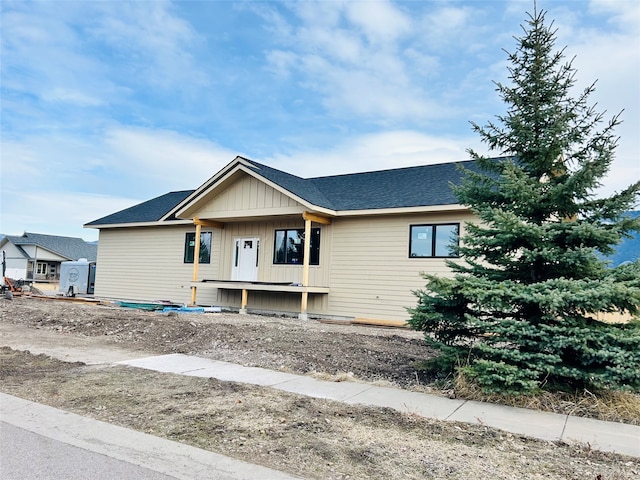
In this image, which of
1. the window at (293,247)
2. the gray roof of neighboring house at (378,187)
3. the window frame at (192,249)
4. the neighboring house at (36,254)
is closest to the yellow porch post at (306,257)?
the gray roof of neighboring house at (378,187)

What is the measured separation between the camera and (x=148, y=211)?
2202 cm

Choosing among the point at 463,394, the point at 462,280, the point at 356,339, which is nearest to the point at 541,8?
the point at 462,280

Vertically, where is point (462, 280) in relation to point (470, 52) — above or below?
below

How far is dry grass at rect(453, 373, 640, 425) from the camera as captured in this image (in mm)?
5195

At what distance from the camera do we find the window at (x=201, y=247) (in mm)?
19109

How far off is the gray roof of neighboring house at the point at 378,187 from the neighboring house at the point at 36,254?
39.2m

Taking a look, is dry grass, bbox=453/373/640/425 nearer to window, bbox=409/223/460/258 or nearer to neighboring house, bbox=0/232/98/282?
window, bbox=409/223/460/258

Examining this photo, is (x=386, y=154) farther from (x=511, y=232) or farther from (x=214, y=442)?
(x=214, y=442)

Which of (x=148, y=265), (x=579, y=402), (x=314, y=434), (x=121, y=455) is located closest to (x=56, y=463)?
(x=121, y=455)

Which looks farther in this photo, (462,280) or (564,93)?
(564,93)

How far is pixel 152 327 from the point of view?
1102 cm

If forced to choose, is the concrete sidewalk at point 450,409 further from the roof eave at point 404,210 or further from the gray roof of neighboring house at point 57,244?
the gray roof of neighboring house at point 57,244

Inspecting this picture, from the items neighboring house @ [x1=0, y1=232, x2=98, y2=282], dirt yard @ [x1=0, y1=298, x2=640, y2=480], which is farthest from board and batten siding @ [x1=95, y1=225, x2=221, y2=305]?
neighboring house @ [x1=0, y1=232, x2=98, y2=282]

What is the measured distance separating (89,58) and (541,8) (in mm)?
14316
